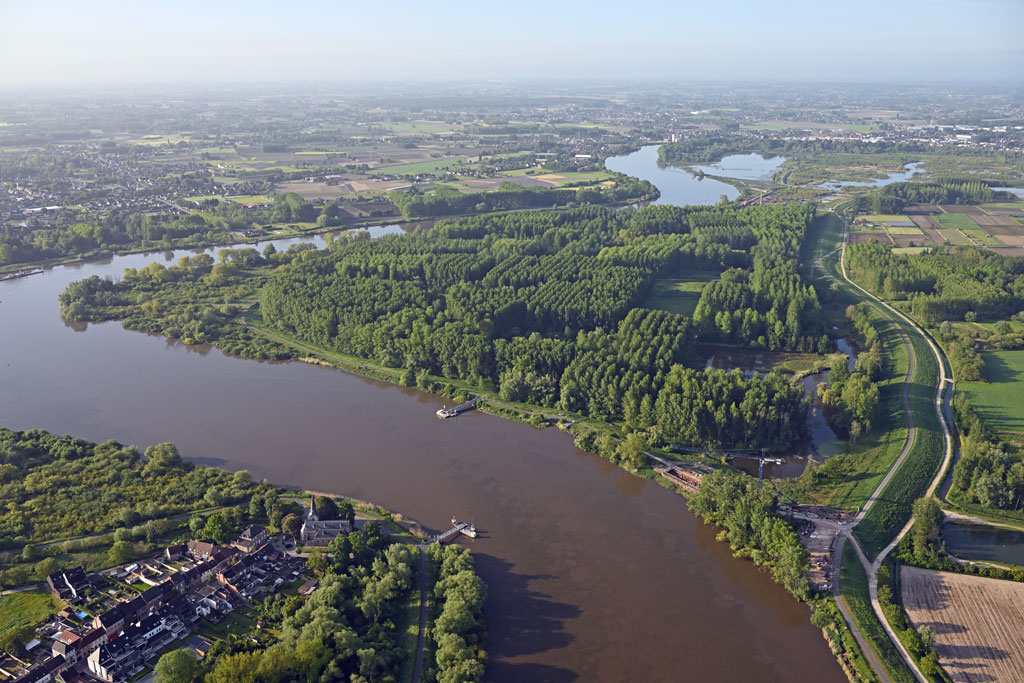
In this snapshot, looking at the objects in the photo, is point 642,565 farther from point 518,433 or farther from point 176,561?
point 176,561

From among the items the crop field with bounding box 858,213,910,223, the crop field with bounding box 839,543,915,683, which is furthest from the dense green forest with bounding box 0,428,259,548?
the crop field with bounding box 858,213,910,223

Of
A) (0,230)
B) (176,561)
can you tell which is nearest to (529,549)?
(176,561)

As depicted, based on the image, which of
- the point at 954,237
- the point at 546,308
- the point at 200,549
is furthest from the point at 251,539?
the point at 954,237

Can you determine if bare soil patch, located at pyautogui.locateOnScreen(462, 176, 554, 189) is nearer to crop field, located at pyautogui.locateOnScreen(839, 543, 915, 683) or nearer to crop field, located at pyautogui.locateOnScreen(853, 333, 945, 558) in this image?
crop field, located at pyautogui.locateOnScreen(853, 333, 945, 558)

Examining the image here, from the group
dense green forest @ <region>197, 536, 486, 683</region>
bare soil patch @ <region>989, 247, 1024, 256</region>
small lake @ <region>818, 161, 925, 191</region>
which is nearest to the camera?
dense green forest @ <region>197, 536, 486, 683</region>

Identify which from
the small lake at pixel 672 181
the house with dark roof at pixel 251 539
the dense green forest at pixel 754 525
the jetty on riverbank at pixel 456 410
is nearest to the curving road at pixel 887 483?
the dense green forest at pixel 754 525

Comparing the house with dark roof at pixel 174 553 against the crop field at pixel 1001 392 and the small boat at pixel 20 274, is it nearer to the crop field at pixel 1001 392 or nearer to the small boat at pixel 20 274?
the crop field at pixel 1001 392
